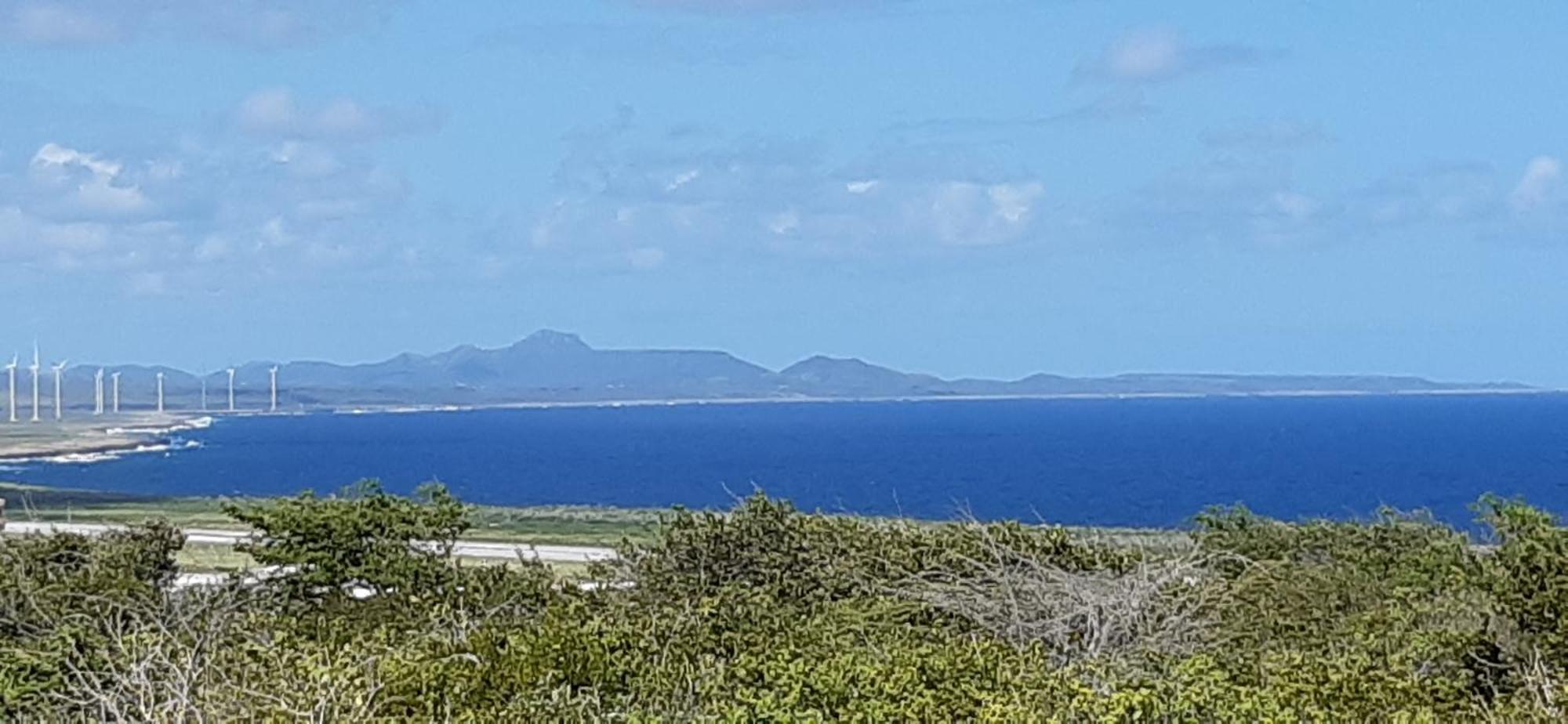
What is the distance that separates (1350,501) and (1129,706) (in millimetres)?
76381

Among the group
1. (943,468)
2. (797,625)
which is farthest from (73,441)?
(797,625)

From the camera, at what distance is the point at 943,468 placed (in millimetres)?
109812

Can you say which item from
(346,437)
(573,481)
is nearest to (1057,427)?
(346,437)

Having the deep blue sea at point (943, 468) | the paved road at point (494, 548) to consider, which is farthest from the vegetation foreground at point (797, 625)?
the deep blue sea at point (943, 468)

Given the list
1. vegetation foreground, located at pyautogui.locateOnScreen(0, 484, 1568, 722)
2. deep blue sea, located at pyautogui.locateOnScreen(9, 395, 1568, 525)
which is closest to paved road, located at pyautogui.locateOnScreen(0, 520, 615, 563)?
vegetation foreground, located at pyautogui.locateOnScreen(0, 484, 1568, 722)

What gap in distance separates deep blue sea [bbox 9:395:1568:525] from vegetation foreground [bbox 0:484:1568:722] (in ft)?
101

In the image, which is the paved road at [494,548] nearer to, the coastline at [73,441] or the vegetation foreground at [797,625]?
the vegetation foreground at [797,625]

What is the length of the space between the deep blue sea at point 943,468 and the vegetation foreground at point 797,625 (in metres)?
30.8

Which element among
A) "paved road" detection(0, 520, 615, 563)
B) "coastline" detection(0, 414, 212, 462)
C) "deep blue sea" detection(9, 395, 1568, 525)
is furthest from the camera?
"coastline" detection(0, 414, 212, 462)

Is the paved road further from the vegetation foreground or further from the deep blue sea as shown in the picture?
the deep blue sea

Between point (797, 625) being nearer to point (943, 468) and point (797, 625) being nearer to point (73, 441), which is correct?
point (943, 468)

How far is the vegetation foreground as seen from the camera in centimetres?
995

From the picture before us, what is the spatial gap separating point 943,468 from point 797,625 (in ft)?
313

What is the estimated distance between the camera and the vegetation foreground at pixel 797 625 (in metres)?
9.95
